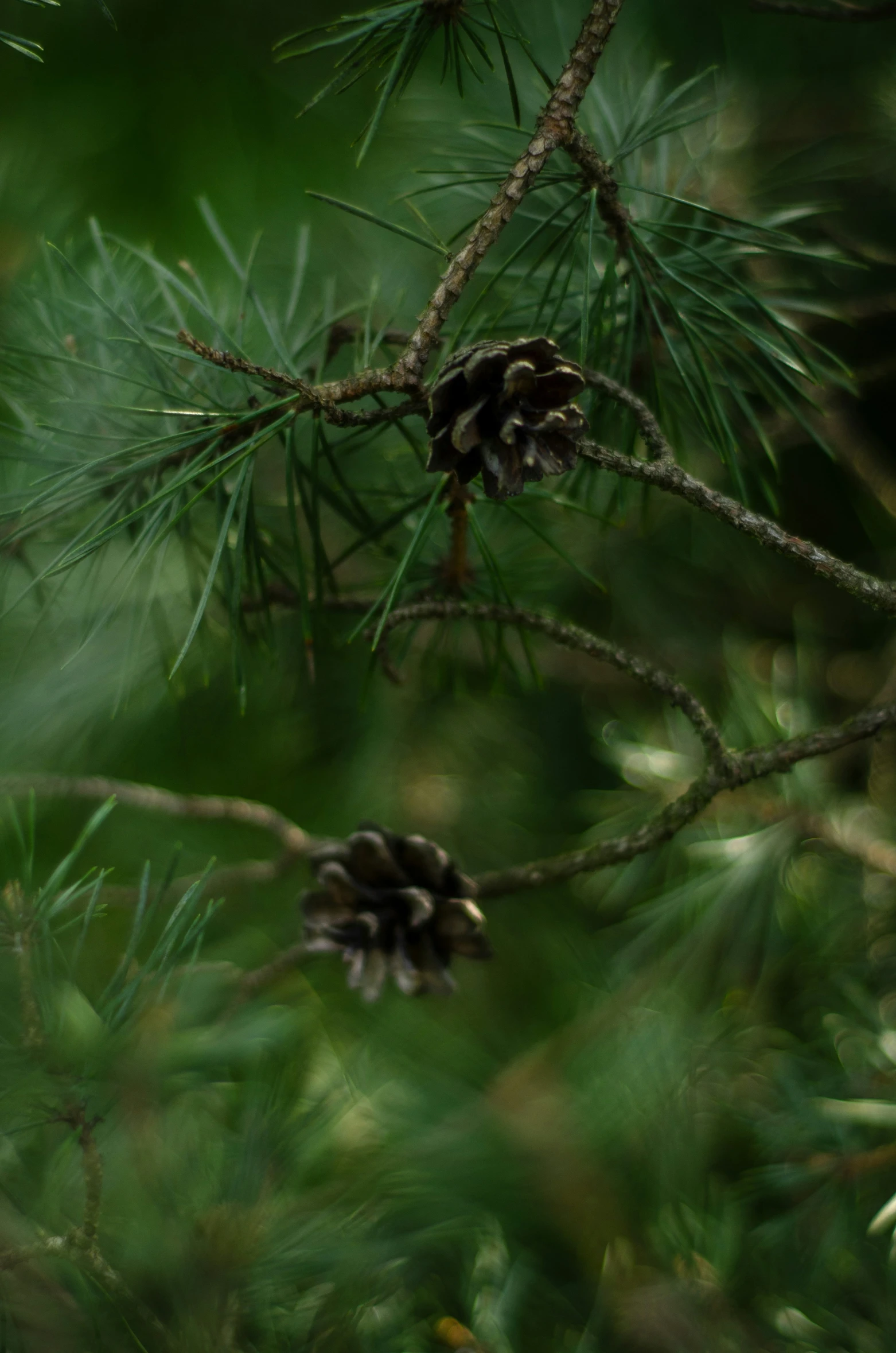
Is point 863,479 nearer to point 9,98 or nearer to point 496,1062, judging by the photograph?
point 496,1062

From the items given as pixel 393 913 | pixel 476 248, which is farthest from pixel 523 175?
pixel 393 913

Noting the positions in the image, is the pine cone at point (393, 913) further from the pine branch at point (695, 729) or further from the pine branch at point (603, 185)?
the pine branch at point (603, 185)

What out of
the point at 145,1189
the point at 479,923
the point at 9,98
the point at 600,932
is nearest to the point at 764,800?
the point at 600,932

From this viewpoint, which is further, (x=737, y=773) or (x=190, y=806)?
(x=190, y=806)

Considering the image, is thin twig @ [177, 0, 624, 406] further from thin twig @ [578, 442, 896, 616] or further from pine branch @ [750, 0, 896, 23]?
pine branch @ [750, 0, 896, 23]

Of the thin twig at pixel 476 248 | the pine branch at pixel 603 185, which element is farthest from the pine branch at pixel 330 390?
the pine branch at pixel 603 185

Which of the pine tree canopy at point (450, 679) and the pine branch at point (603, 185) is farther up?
the pine branch at point (603, 185)

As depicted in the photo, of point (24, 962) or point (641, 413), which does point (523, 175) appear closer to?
point (641, 413)
